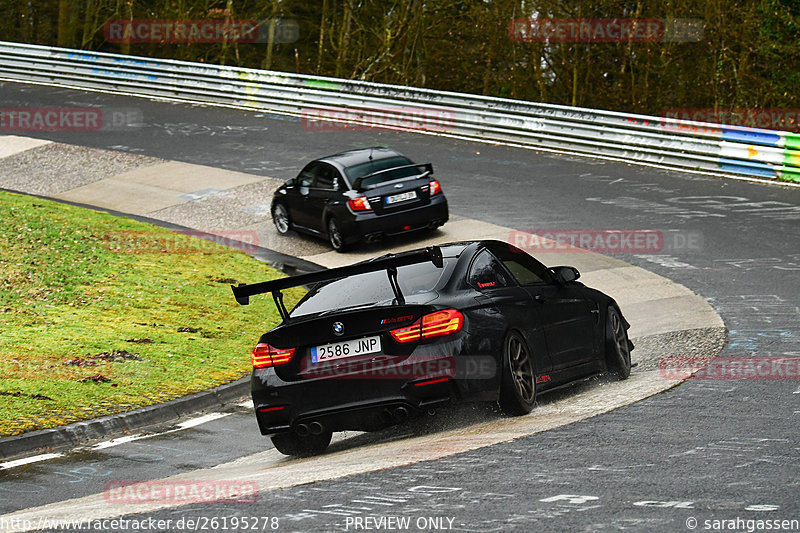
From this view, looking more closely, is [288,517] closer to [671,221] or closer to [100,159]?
[671,221]

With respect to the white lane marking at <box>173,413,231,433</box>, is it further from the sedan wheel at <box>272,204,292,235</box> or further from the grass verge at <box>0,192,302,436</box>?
the sedan wheel at <box>272,204,292,235</box>

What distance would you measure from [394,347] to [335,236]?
11403 millimetres

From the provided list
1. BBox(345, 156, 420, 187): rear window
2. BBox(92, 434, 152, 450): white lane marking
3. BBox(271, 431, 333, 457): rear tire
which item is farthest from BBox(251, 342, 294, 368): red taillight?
BBox(345, 156, 420, 187): rear window

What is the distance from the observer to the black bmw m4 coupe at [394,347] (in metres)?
8.29

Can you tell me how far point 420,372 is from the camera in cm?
824

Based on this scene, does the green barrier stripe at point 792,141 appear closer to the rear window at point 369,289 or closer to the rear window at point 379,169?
the rear window at point 379,169

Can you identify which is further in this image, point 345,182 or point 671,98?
point 671,98

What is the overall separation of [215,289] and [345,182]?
3750 mm

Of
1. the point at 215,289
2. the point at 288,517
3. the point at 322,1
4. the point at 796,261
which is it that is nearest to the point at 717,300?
the point at 796,261

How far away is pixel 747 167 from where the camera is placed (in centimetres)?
2217

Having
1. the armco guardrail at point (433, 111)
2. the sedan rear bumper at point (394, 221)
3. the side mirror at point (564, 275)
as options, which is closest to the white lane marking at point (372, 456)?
the side mirror at point (564, 275)

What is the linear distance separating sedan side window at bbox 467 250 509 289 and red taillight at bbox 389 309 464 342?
656 mm

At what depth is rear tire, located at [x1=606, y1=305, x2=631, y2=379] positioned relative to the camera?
411 inches

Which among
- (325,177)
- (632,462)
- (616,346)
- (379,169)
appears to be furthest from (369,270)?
(325,177)
